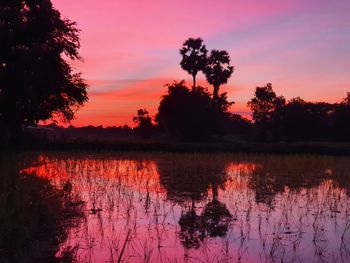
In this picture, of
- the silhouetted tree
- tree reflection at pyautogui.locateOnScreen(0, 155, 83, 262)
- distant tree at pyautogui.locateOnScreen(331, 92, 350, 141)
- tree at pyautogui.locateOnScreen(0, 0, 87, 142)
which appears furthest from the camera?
the silhouetted tree

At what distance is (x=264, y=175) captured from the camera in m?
24.1

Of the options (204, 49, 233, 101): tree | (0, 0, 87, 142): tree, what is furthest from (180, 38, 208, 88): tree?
→ (0, 0, 87, 142): tree

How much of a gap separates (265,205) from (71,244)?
7092mm

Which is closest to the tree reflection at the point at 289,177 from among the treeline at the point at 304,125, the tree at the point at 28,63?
the tree at the point at 28,63

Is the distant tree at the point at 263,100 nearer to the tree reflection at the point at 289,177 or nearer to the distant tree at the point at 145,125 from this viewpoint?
the distant tree at the point at 145,125

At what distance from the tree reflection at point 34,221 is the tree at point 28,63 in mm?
15281

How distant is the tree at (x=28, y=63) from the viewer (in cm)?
3132

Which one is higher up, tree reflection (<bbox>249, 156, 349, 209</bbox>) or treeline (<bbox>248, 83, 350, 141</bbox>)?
treeline (<bbox>248, 83, 350, 141</bbox>)

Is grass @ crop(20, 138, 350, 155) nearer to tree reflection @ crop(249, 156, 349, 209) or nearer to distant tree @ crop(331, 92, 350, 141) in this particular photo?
tree reflection @ crop(249, 156, 349, 209)

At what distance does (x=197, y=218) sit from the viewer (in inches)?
505

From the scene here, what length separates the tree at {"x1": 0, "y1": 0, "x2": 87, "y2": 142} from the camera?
31322mm

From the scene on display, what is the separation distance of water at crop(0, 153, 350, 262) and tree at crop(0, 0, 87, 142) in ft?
31.9

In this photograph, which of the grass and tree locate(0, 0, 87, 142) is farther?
the grass

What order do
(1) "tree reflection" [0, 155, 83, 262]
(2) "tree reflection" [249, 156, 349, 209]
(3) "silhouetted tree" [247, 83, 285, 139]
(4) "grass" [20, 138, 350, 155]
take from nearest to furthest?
(1) "tree reflection" [0, 155, 83, 262] < (2) "tree reflection" [249, 156, 349, 209] < (4) "grass" [20, 138, 350, 155] < (3) "silhouetted tree" [247, 83, 285, 139]
